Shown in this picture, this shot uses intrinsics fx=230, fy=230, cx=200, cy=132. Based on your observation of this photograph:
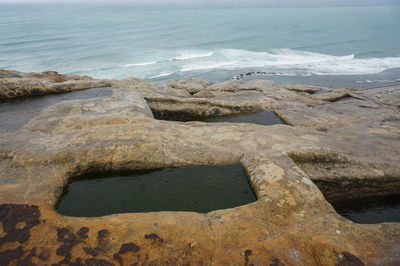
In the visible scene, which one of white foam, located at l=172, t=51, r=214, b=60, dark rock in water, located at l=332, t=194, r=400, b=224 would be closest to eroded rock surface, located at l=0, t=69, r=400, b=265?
dark rock in water, located at l=332, t=194, r=400, b=224

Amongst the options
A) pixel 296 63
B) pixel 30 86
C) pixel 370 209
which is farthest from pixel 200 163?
pixel 296 63

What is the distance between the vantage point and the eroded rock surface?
9.64 ft

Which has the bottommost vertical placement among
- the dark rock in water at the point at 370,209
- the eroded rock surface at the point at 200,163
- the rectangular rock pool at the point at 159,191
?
the dark rock in water at the point at 370,209

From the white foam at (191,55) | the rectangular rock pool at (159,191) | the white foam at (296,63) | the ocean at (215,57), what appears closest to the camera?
the rectangular rock pool at (159,191)

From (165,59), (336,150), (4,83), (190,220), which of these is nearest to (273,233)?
(190,220)

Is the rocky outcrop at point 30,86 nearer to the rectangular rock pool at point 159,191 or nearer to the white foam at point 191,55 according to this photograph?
the rectangular rock pool at point 159,191

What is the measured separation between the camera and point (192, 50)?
44.3 m

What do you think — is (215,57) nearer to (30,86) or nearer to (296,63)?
(296,63)

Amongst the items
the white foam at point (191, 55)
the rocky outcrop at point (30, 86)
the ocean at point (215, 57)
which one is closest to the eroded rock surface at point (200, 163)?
the rocky outcrop at point (30, 86)

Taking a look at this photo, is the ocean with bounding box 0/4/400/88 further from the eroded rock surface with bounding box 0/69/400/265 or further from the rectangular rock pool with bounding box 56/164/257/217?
the rectangular rock pool with bounding box 56/164/257/217

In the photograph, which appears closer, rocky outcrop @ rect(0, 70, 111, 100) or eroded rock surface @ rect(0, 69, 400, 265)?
eroded rock surface @ rect(0, 69, 400, 265)

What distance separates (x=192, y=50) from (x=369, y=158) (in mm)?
42653

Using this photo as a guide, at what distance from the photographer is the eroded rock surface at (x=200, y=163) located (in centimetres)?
294

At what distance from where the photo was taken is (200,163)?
16.5ft
